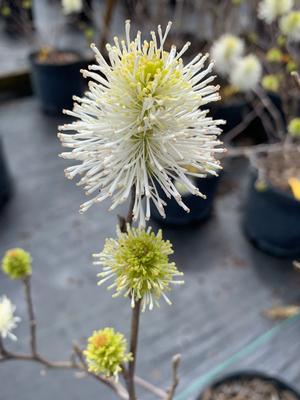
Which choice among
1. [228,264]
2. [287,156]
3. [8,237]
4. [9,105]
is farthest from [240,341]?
[9,105]

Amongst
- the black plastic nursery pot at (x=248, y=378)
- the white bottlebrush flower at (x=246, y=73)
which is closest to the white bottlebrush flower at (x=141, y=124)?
the black plastic nursery pot at (x=248, y=378)

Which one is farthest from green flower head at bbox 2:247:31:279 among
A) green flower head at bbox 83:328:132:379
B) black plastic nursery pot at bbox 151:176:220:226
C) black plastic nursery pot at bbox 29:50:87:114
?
black plastic nursery pot at bbox 29:50:87:114

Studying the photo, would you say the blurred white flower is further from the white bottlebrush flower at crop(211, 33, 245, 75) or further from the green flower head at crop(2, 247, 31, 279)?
the green flower head at crop(2, 247, 31, 279)

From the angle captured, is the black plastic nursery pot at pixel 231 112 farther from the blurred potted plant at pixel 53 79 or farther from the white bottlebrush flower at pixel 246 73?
the blurred potted plant at pixel 53 79

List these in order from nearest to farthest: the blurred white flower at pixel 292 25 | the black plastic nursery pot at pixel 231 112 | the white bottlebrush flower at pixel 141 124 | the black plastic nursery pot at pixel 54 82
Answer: the white bottlebrush flower at pixel 141 124 < the blurred white flower at pixel 292 25 < the black plastic nursery pot at pixel 231 112 < the black plastic nursery pot at pixel 54 82

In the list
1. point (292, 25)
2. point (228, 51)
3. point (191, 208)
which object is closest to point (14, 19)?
point (228, 51)

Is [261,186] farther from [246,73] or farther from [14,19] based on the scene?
[14,19]
